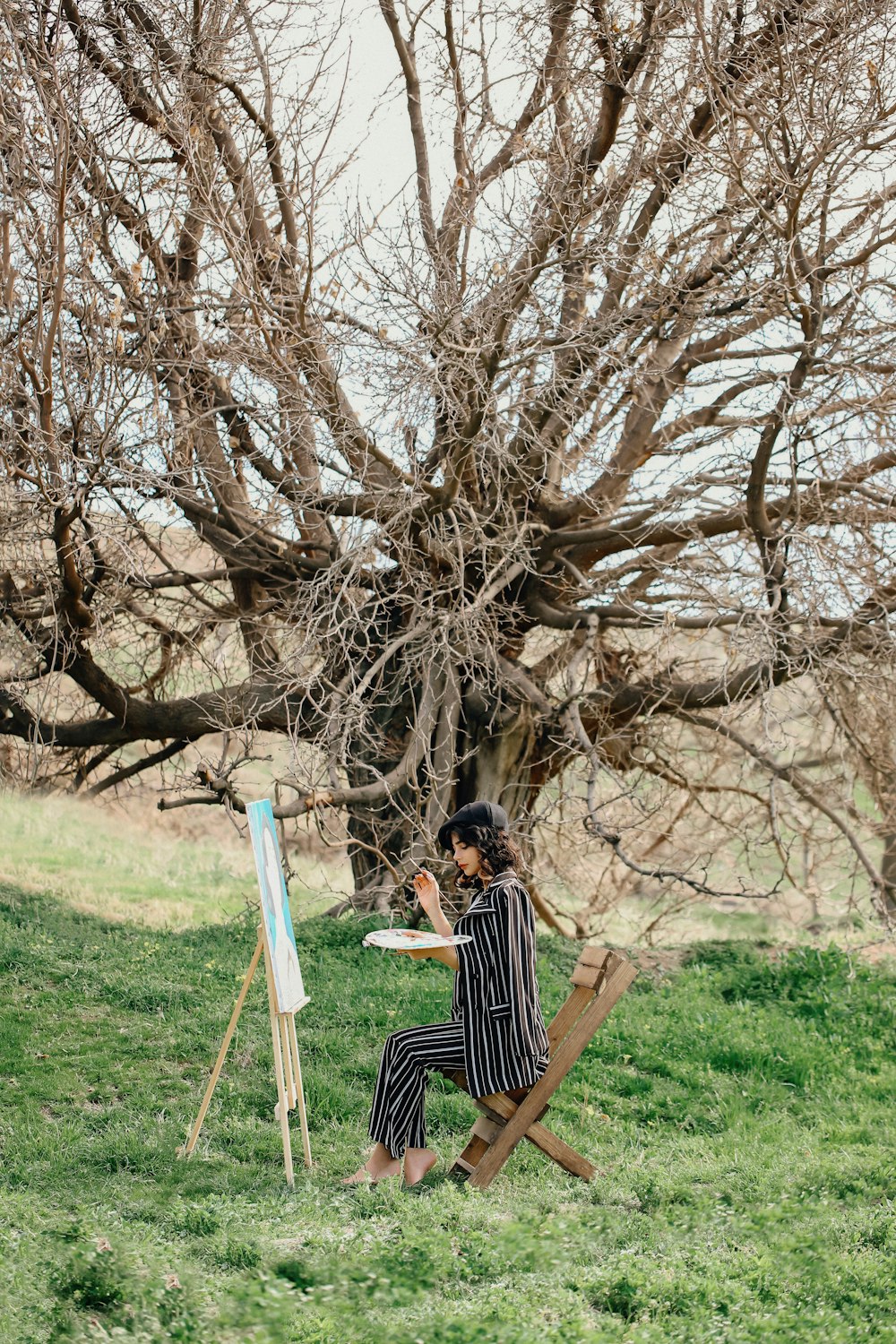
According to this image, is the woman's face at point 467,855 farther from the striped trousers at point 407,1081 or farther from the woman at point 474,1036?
the striped trousers at point 407,1081

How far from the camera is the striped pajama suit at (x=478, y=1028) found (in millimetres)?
5355

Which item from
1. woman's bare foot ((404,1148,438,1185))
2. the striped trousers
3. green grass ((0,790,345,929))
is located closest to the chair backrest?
the striped trousers

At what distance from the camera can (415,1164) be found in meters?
5.43

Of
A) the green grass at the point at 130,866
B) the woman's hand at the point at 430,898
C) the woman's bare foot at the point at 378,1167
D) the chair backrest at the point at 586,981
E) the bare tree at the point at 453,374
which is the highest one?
the bare tree at the point at 453,374

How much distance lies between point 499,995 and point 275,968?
1.04m

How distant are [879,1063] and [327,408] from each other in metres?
5.71

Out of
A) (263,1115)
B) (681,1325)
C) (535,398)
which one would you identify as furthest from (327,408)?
(681,1325)

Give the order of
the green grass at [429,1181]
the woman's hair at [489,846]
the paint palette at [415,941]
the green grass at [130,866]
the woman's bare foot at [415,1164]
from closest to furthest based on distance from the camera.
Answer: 1. the green grass at [429,1181]
2. the paint palette at [415,941]
3. the woman's bare foot at [415,1164]
4. the woman's hair at [489,846]
5. the green grass at [130,866]

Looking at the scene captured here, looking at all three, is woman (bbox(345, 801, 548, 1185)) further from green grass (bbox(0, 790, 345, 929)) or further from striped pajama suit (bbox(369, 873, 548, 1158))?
green grass (bbox(0, 790, 345, 929))

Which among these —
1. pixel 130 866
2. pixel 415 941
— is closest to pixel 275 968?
pixel 415 941

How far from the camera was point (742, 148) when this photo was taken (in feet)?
29.0

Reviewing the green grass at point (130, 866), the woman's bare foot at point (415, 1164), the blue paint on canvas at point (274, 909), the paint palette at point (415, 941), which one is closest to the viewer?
the paint palette at point (415, 941)

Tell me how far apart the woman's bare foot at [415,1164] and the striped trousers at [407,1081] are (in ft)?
0.08

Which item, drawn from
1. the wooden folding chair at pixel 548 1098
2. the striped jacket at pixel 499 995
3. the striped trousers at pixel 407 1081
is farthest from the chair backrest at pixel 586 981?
the striped trousers at pixel 407 1081
